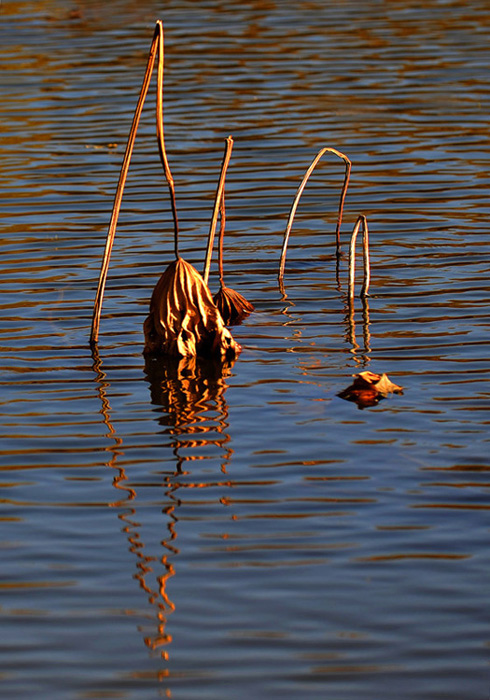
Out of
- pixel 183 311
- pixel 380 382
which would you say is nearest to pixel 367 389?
pixel 380 382

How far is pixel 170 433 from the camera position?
6.00 m

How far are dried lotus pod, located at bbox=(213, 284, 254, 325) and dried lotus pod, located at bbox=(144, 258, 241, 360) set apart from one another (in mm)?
622

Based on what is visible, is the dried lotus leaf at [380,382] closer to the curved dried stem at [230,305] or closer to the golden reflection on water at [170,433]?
the golden reflection on water at [170,433]

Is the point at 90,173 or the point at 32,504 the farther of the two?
the point at 90,173

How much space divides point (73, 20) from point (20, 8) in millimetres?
1778

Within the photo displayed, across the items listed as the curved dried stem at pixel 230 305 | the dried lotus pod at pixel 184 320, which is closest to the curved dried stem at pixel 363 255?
the curved dried stem at pixel 230 305

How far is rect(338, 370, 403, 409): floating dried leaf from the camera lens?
625cm

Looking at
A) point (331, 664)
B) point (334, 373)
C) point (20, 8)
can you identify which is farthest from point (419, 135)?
point (20, 8)

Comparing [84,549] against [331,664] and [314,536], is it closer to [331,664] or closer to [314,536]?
[314,536]

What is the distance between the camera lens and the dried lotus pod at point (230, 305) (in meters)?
7.63

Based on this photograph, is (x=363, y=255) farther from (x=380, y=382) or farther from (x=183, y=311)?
(x=380, y=382)

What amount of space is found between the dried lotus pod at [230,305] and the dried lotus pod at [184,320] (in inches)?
24.5

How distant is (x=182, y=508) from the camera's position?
5.18 m

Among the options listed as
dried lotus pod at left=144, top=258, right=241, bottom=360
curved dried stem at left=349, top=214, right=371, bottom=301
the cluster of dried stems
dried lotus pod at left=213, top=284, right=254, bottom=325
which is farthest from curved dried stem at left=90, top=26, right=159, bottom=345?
curved dried stem at left=349, top=214, right=371, bottom=301
